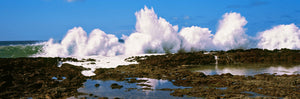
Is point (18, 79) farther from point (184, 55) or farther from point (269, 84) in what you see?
point (184, 55)

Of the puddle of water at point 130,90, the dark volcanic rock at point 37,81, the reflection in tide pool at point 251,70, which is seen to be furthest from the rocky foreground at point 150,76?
the reflection in tide pool at point 251,70

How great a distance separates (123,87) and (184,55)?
9.27 metres

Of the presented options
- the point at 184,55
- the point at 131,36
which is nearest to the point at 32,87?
the point at 184,55

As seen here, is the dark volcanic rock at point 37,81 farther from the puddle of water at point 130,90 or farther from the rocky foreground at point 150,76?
the puddle of water at point 130,90

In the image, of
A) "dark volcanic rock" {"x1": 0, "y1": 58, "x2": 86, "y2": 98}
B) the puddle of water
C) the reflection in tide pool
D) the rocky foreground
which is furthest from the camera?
Answer: the reflection in tide pool

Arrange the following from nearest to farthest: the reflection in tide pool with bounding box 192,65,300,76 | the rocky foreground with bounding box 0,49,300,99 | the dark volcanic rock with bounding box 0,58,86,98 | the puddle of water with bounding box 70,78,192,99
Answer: the rocky foreground with bounding box 0,49,300,99 → the puddle of water with bounding box 70,78,192,99 → the dark volcanic rock with bounding box 0,58,86,98 → the reflection in tide pool with bounding box 192,65,300,76

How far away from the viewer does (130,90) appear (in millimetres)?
10188

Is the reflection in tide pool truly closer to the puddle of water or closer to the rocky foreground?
the rocky foreground

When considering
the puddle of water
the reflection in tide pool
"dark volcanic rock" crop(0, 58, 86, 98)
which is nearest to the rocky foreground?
"dark volcanic rock" crop(0, 58, 86, 98)

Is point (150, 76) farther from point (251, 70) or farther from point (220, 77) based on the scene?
point (251, 70)

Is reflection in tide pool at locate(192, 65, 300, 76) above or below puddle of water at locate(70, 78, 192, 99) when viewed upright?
above

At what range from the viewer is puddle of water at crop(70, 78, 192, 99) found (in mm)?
9359

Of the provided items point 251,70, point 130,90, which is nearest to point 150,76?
point 130,90

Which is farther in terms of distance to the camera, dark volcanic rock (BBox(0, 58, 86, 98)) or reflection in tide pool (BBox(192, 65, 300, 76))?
reflection in tide pool (BBox(192, 65, 300, 76))
